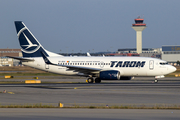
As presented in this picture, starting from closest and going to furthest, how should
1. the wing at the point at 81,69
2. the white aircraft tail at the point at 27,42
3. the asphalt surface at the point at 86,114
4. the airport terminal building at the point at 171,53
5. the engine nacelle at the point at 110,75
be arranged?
the asphalt surface at the point at 86,114
the engine nacelle at the point at 110,75
the wing at the point at 81,69
the white aircraft tail at the point at 27,42
the airport terminal building at the point at 171,53

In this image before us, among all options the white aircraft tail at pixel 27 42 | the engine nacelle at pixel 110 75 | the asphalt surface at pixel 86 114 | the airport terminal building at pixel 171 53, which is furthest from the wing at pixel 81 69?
the airport terminal building at pixel 171 53

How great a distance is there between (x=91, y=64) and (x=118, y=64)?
4.28 metres

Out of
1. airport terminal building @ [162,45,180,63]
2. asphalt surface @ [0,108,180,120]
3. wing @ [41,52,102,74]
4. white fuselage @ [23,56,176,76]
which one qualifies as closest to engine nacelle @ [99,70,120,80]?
wing @ [41,52,102,74]

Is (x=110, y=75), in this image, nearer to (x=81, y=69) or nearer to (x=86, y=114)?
(x=81, y=69)

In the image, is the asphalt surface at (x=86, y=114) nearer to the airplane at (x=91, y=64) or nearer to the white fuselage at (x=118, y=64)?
the airplane at (x=91, y=64)

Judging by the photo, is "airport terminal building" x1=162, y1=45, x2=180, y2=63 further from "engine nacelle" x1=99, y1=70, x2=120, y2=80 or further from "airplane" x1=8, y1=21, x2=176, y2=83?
"engine nacelle" x1=99, y1=70, x2=120, y2=80

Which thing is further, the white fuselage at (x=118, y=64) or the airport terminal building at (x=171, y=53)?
the airport terminal building at (x=171, y=53)

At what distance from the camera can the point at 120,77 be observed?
147ft

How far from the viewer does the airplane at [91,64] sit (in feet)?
139

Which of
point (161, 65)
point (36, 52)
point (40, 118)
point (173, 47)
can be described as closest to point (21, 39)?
point (36, 52)

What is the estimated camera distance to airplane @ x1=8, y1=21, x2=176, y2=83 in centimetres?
4244

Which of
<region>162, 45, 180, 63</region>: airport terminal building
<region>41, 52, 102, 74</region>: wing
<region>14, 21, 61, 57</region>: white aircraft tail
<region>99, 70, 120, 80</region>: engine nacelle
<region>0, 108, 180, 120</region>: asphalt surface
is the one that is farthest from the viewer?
<region>162, 45, 180, 63</region>: airport terminal building

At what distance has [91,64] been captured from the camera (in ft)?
146

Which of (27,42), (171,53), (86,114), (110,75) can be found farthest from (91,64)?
(171,53)
